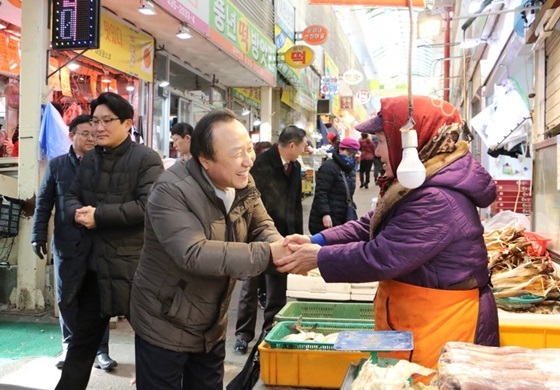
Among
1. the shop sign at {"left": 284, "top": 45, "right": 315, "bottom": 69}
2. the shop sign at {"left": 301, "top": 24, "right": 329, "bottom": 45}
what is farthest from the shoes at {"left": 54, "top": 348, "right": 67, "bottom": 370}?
the shop sign at {"left": 301, "top": 24, "right": 329, "bottom": 45}

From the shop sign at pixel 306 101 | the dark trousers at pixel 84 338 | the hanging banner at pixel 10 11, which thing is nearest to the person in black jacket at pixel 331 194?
the dark trousers at pixel 84 338

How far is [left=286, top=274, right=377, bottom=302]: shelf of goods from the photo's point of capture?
400 centimetres

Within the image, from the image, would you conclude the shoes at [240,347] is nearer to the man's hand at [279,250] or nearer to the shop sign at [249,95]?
the man's hand at [279,250]

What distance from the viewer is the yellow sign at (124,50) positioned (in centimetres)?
814

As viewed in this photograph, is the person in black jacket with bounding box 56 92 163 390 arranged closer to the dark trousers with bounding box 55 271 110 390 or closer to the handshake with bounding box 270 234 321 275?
the dark trousers with bounding box 55 271 110 390

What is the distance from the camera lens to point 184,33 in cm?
915

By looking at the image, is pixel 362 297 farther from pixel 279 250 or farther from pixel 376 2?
pixel 376 2

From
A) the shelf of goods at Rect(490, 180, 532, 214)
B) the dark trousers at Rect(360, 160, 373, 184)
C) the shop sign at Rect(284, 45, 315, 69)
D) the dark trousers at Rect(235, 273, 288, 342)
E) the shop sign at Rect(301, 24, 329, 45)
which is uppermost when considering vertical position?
the shop sign at Rect(301, 24, 329, 45)

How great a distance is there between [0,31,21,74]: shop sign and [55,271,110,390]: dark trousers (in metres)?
7.02

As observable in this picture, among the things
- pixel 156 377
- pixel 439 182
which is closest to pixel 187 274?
pixel 156 377

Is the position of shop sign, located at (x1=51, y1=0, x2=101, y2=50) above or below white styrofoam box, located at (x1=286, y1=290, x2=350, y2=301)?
above

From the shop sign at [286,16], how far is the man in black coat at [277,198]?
1121 cm

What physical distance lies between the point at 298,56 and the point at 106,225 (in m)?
13.2

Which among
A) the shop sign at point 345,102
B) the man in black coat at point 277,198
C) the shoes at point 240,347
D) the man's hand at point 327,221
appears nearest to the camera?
the shoes at point 240,347
